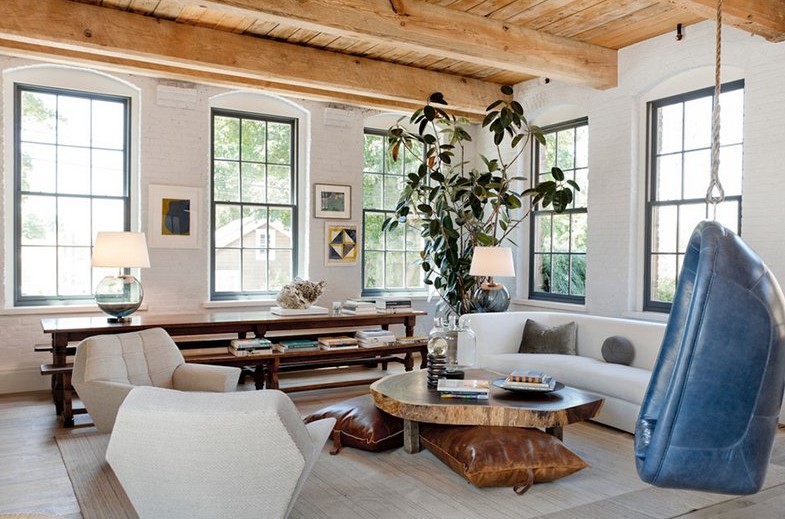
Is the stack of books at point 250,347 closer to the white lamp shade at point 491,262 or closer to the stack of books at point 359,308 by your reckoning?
the stack of books at point 359,308

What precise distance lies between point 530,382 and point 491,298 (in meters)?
2.35

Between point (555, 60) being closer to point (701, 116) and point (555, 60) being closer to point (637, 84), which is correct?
point (637, 84)

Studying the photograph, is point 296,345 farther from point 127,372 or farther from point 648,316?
point 648,316

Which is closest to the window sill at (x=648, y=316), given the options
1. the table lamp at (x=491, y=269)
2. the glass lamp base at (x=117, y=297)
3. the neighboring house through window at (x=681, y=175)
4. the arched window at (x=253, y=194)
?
the neighboring house through window at (x=681, y=175)

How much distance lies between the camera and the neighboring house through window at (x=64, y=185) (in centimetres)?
577

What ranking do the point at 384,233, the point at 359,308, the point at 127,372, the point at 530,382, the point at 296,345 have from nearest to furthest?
the point at 530,382 → the point at 127,372 → the point at 296,345 → the point at 359,308 → the point at 384,233

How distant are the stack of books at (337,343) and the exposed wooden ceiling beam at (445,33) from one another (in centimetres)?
265

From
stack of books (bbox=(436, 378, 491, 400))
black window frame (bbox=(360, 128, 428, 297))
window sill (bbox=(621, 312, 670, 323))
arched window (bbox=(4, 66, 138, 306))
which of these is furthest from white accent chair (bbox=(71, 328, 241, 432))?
window sill (bbox=(621, 312, 670, 323))

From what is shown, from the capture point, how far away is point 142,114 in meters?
6.09

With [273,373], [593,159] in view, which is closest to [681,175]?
[593,159]

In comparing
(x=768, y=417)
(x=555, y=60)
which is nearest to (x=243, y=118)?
(x=555, y=60)

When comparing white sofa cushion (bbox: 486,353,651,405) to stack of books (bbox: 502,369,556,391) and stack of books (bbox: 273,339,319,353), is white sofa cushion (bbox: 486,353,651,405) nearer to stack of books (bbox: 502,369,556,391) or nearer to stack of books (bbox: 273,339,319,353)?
stack of books (bbox: 502,369,556,391)

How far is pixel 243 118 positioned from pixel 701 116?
4.52m

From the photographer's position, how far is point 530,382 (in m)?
3.93
